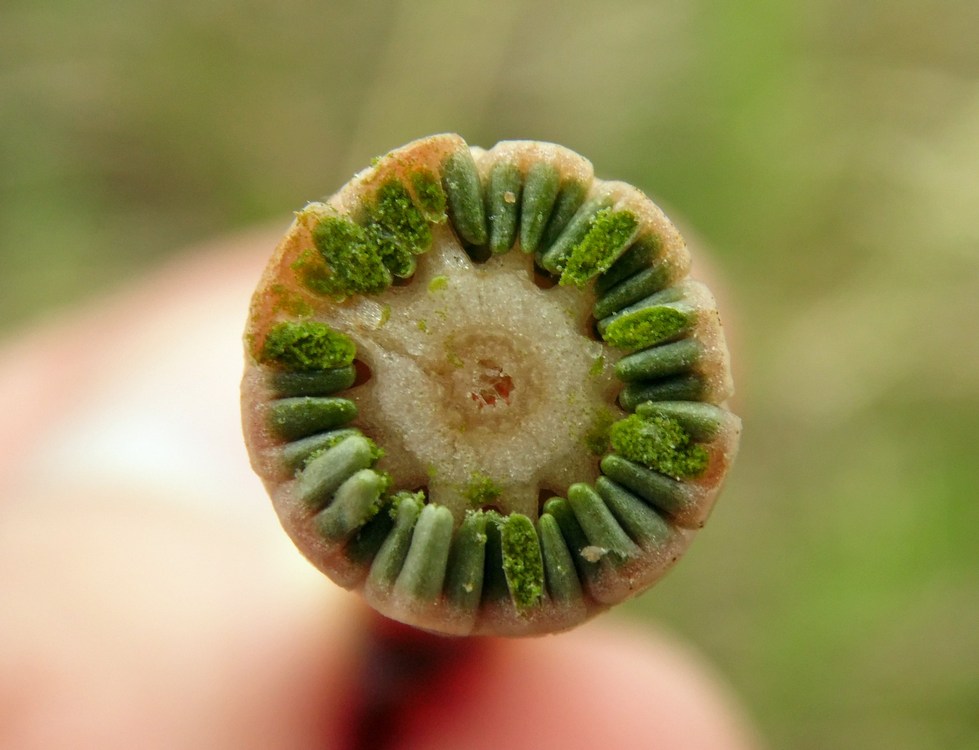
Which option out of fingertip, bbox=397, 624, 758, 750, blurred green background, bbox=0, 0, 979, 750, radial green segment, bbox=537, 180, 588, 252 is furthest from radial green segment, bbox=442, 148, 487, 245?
blurred green background, bbox=0, 0, 979, 750

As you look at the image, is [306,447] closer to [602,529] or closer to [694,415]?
[602,529]

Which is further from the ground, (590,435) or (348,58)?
(348,58)

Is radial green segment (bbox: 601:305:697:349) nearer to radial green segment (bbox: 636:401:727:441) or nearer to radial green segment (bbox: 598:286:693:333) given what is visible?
radial green segment (bbox: 598:286:693:333)

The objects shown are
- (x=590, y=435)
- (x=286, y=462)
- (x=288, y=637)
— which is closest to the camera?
(x=286, y=462)

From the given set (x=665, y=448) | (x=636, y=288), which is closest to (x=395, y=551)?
(x=665, y=448)

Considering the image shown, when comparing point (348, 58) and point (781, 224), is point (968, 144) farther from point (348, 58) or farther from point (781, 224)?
point (348, 58)

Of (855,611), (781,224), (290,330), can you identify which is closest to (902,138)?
(781,224)
